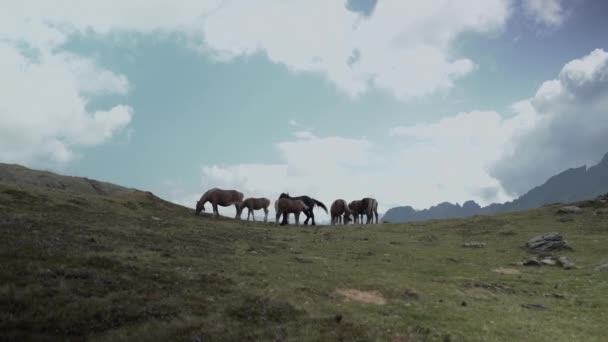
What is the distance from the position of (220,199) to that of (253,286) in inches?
1489

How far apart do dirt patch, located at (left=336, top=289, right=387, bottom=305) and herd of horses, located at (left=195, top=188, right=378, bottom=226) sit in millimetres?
34550

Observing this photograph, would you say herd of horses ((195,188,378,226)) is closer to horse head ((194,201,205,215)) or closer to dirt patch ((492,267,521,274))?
horse head ((194,201,205,215))

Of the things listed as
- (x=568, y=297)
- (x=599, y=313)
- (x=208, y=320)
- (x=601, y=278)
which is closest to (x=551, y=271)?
(x=601, y=278)

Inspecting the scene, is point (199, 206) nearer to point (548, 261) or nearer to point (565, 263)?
point (548, 261)

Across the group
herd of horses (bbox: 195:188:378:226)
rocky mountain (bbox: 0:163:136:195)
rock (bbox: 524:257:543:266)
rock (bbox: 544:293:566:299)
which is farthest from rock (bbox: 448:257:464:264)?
rocky mountain (bbox: 0:163:136:195)

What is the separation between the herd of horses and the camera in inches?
2127

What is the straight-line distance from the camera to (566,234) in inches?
1586

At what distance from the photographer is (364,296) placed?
18594 mm

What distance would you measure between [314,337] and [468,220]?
45092 millimetres

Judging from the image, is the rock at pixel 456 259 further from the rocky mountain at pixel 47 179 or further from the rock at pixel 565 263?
the rocky mountain at pixel 47 179

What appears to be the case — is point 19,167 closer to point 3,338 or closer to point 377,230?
point 377,230

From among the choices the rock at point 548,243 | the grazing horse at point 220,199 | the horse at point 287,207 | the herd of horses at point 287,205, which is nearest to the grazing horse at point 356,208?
the herd of horses at point 287,205

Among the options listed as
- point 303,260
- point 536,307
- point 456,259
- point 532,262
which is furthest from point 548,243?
point 303,260

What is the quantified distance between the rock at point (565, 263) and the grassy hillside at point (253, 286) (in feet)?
2.10
